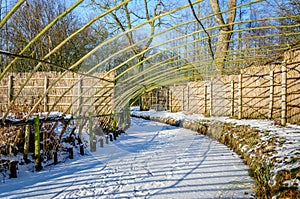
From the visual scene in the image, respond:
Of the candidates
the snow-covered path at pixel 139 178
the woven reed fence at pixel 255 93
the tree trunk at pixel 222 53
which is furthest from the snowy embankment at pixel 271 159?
the tree trunk at pixel 222 53

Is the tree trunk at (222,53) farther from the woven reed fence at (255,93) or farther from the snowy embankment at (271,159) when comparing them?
the snowy embankment at (271,159)

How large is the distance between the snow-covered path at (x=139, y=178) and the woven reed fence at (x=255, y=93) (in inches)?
91.6

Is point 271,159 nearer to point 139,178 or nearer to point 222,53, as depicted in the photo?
point 139,178

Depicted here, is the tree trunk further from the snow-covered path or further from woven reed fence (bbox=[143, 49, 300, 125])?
the snow-covered path

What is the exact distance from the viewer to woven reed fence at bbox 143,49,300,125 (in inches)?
216

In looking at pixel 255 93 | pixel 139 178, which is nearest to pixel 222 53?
pixel 255 93

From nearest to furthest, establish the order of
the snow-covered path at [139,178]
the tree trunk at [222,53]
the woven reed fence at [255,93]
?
1. the snow-covered path at [139,178]
2. the tree trunk at [222,53]
3. the woven reed fence at [255,93]

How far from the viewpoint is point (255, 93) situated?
283 inches

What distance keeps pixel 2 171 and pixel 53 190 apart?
0.88 meters

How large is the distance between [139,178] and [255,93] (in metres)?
5.45

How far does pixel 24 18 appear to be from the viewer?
10.4 metres

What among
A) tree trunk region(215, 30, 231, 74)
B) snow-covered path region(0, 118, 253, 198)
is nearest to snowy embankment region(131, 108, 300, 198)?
snow-covered path region(0, 118, 253, 198)

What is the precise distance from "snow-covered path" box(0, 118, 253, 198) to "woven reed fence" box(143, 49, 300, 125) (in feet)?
7.63

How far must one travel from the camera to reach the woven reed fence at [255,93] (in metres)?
5.48
